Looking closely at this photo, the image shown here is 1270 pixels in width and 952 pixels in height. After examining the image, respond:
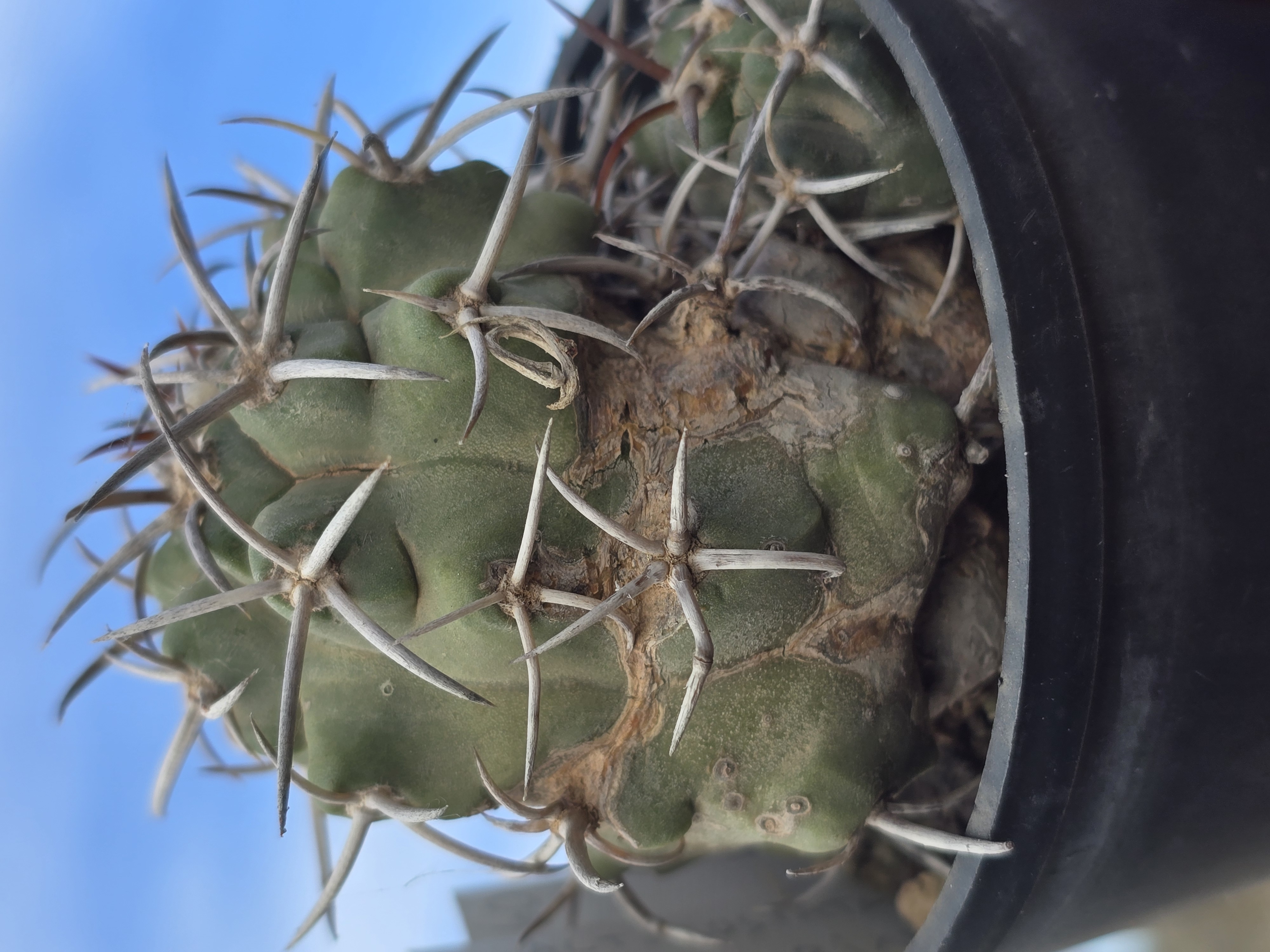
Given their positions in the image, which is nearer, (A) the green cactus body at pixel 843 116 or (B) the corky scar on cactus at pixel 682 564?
(B) the corky scar on cactus at pixel 682 564

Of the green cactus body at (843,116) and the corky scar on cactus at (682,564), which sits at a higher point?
the green cactus body at (843,116)

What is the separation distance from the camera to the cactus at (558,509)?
0.59 meters

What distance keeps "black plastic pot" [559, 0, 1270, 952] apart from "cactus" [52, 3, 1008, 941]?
8cm

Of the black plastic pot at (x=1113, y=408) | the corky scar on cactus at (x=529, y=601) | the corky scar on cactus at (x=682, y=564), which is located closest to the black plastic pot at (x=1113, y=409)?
the black plastic pot at (x=1113, y=408)

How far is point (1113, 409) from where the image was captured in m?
0.54

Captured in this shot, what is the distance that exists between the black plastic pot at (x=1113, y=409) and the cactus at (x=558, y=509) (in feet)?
0.26

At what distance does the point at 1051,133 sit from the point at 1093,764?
38cm

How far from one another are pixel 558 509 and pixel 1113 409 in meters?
0.34

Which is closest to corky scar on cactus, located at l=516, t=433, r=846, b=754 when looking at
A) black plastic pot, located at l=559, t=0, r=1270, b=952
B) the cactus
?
the cactus

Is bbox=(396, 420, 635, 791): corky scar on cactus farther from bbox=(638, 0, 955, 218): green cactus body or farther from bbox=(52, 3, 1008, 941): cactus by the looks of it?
bbox=(638, 0, 955, 218): green cactus body

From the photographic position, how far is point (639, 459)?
66 cm

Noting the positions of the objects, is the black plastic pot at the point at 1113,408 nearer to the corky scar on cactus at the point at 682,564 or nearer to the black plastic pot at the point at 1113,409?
the black plastic pot at the point at 1113,409

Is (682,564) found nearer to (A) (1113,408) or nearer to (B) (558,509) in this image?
(B) (558,509)

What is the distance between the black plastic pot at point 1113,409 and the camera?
0.53 metres
